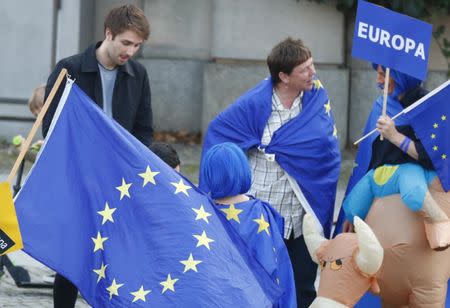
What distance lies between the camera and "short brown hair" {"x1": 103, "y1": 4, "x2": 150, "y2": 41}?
6242mm

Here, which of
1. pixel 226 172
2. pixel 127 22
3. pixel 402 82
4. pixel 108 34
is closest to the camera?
pixel 226 172

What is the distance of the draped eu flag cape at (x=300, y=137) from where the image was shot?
6.94 m

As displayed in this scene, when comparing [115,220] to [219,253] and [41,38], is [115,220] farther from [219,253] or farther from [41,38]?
[41,38]

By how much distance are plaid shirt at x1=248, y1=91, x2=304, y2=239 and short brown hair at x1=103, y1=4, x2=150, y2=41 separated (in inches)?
40.3

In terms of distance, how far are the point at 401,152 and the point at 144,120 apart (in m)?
1.36

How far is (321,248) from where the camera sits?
6.18 meters

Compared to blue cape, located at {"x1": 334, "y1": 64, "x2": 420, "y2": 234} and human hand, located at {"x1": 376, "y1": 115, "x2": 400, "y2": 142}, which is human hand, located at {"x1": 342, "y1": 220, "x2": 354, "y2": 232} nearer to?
blue cape, located at {"x1": 334, "y1": 64, "x2": 420, "y2": 234}

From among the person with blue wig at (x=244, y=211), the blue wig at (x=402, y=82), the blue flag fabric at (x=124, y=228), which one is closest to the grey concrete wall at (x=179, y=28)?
the blue wig at (x=402, y=82)

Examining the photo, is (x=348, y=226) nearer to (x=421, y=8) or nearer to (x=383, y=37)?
(x=383, y=37)

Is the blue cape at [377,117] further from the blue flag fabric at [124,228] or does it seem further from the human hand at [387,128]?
the blue flag fabric at [124,228]

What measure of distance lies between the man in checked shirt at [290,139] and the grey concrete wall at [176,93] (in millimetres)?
6478

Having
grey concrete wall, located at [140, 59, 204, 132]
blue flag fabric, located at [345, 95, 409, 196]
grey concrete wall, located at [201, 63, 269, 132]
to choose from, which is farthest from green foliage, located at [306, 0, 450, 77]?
blue flag fabric, located at [345, 95, 409, 196]

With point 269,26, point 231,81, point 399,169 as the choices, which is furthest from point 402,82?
point 269,26

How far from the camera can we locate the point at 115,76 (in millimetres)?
6473
